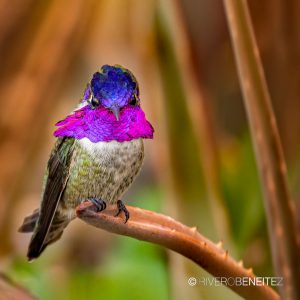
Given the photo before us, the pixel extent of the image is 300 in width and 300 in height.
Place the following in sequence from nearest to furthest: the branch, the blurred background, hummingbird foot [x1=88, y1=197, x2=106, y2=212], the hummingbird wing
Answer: the branch → hummingbird foot [x1=88, y1=197, x2=106, y2=212] → the hummingbird wing → the blurred background

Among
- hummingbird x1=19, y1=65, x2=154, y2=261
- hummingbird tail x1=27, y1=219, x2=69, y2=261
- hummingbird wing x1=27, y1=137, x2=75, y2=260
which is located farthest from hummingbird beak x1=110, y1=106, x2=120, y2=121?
hummingbird tail x1=27, y1=219, x2=69, y2=261

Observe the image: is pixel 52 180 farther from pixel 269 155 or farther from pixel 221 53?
pixel 221 53

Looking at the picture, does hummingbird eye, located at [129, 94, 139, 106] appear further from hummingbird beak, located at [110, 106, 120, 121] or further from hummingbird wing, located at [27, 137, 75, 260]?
hummingbird wing, located at [27, 137, 75, 260]

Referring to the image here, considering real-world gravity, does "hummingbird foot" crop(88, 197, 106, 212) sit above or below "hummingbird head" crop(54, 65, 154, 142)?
below

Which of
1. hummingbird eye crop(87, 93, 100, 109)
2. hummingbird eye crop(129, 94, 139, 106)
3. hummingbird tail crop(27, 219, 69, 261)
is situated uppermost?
hummingbird eye crop(129, 94, 139, 106)

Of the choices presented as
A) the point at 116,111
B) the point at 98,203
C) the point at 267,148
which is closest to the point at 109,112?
the point at 116,111

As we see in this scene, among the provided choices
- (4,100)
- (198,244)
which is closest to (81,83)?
(4,100)

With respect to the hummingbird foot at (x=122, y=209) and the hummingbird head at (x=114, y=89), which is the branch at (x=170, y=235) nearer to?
the hummingbird foot at (x=122, y=209)

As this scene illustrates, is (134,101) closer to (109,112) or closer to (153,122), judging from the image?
(109,112)
